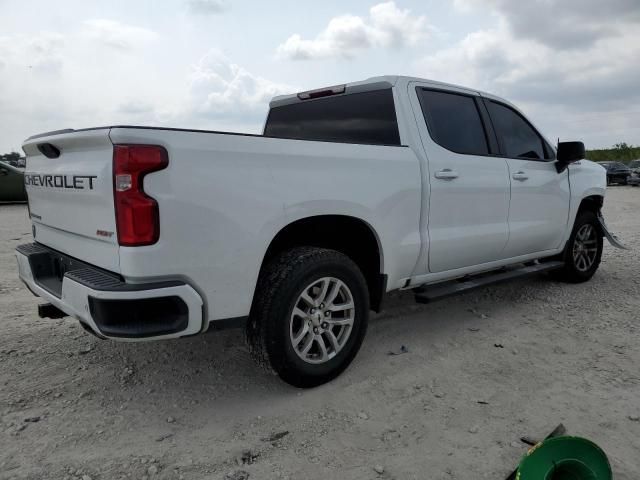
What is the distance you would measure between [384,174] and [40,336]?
287 centimetres

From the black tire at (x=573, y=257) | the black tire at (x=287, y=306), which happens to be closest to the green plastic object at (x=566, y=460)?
the black tire at (x=287, y=306)

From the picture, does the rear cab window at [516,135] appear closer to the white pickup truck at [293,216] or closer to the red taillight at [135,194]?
the white pickup truck at [293,216]

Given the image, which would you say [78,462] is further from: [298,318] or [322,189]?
[322,189]

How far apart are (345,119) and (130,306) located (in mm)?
2273

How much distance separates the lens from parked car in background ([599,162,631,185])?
2606 centimetres

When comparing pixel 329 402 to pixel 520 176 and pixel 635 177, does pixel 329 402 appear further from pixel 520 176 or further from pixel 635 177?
pixel 635 177

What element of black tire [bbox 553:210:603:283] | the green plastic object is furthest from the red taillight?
black tire [bbox 553:210:603:283]

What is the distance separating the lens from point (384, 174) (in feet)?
10.6

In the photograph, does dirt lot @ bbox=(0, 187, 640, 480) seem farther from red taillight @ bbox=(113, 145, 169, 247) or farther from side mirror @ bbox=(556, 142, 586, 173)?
side mirror @ bbox=(556, 142, 586, 173)

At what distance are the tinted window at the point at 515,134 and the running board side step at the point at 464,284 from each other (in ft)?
3.37

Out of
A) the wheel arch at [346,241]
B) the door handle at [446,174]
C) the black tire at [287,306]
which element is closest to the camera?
the black tire at [287,306]

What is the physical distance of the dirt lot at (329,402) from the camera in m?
2.38

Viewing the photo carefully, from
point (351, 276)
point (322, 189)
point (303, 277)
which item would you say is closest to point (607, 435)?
point (351, 276)

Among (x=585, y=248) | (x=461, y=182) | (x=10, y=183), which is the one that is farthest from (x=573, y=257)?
(x=10, y=183)
